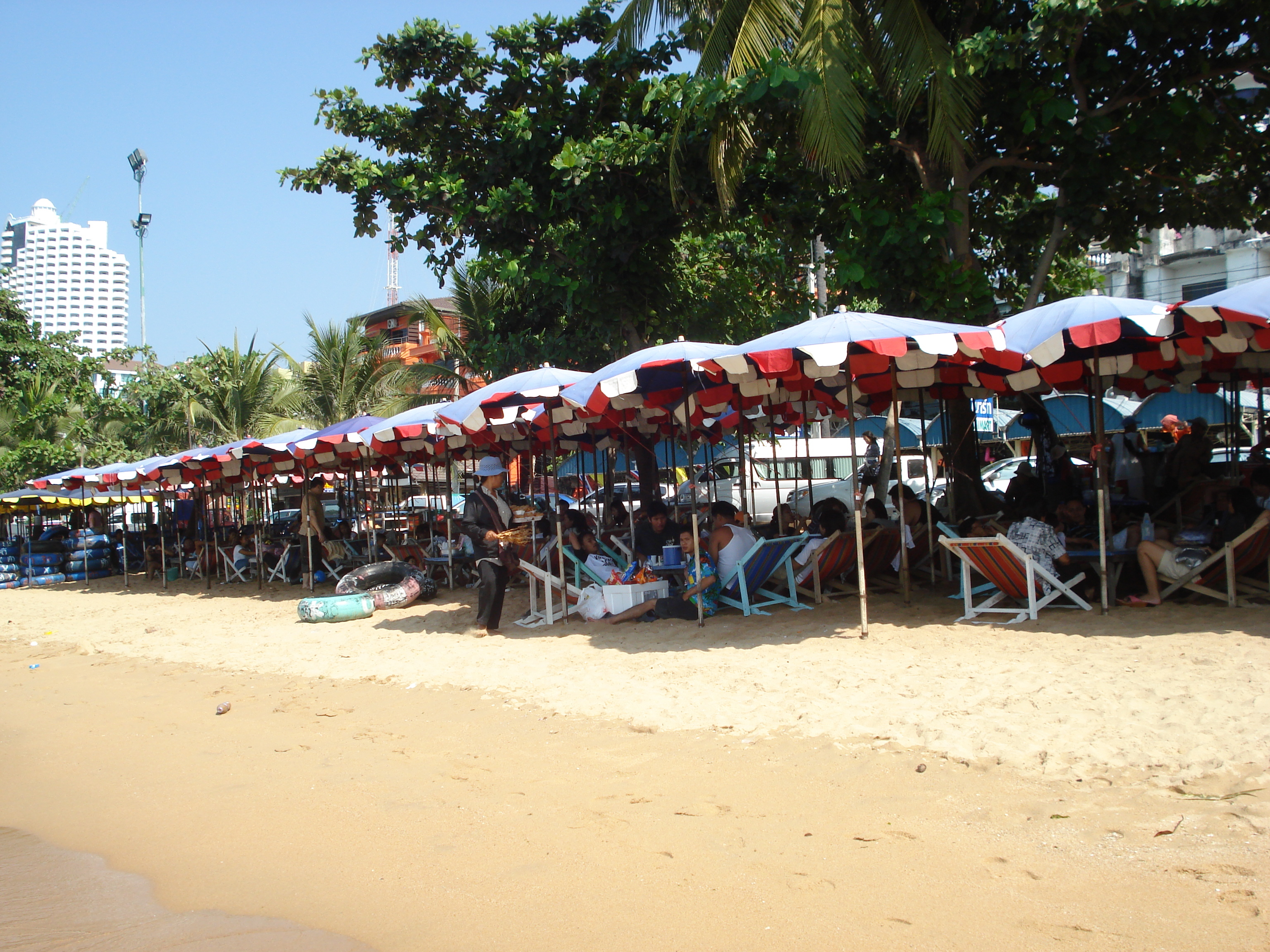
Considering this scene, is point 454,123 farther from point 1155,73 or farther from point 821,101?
point 1155,73

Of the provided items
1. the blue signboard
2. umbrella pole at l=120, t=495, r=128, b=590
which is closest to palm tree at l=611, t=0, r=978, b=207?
the blue signboard

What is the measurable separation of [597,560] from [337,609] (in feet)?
11.1

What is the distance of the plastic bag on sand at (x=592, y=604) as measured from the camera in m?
9.00

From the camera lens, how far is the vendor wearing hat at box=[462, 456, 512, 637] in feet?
29.7

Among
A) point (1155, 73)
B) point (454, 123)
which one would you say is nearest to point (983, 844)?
point (1155, 73)

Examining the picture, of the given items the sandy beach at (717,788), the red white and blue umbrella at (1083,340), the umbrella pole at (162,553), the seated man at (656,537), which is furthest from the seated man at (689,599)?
the umbrella pole at (162,553)

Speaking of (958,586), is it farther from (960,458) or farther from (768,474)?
(768,474)

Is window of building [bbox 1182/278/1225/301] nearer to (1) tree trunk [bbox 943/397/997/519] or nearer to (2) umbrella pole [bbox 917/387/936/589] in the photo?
(1) tree trunk [bbox 943/397/997/519]

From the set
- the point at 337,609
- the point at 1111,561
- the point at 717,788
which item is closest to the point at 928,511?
the point at 1111,561

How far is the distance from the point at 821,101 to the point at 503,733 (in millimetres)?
6748

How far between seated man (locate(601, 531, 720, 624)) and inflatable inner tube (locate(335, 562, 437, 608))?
11.7ft

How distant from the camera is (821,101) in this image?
359 inches

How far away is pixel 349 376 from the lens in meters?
24.8

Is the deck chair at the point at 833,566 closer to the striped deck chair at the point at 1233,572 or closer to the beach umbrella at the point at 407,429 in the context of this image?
the striped deck chair at the point at 1233,572
